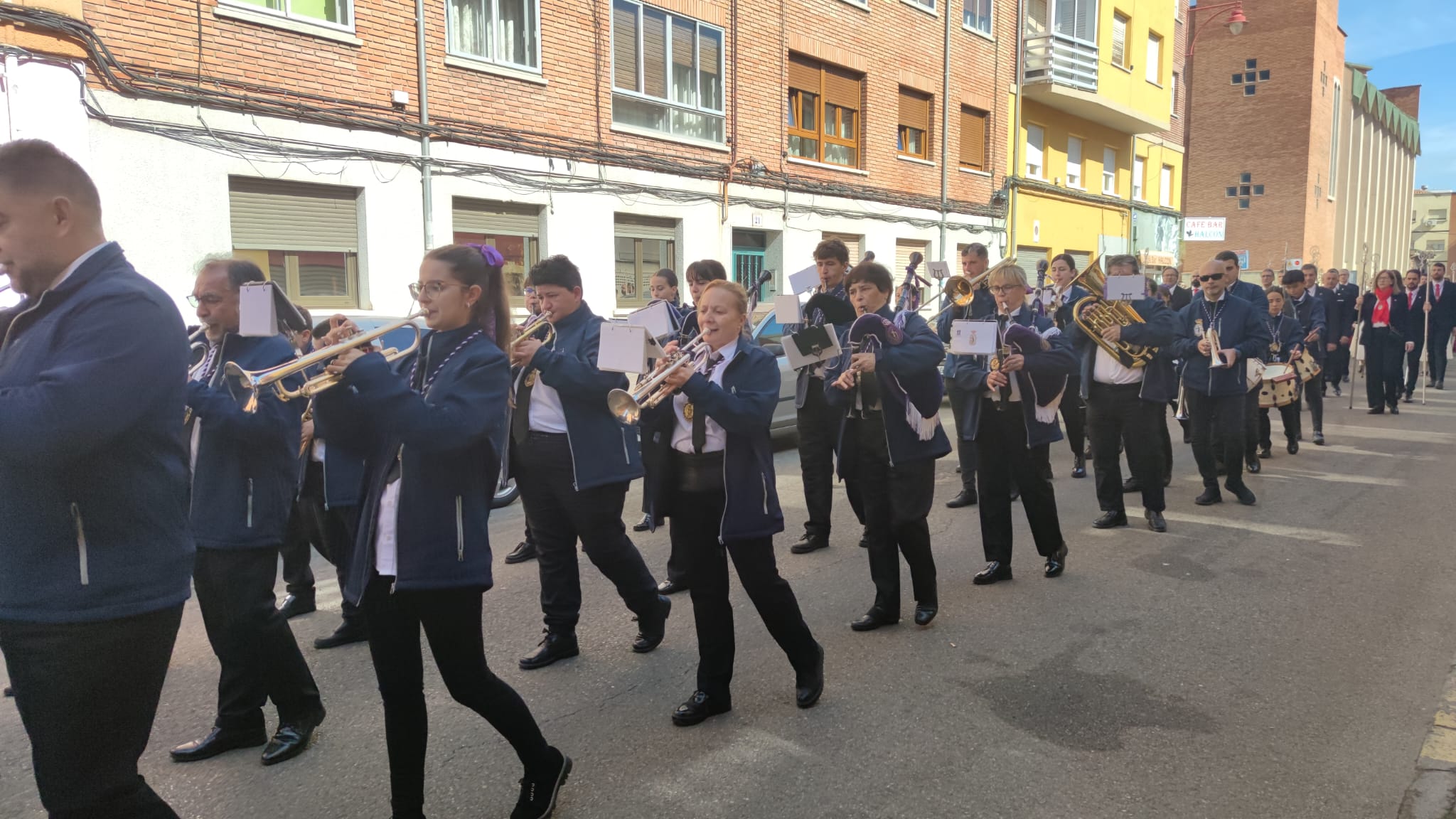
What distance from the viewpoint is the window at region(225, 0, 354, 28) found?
421 inches

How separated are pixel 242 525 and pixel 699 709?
1870 millimetres

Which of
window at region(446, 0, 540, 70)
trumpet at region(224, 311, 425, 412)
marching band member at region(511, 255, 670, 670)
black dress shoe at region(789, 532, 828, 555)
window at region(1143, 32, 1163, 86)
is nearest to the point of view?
trumpet at region(224, 311, 425, 412)

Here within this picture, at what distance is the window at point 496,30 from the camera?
1255 centimetres

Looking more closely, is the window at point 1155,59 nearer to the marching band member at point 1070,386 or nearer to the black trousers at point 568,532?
the marching band member at point 1070,386

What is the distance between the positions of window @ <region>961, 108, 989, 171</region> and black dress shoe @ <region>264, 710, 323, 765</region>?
2070 cm

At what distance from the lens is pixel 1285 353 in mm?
10234

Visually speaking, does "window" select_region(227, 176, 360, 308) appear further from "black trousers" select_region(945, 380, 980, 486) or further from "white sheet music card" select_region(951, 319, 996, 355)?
"white sheet music card" select_region(951, 319, 996, 355)

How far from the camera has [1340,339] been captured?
48.6 feet

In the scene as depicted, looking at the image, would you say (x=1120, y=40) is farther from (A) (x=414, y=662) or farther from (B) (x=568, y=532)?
(A) (x=414, y=662)

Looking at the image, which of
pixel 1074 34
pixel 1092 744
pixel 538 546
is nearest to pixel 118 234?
pixel 538 546

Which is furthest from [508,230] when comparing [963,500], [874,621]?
[874,621]

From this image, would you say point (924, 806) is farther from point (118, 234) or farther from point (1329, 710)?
point (118, 234)

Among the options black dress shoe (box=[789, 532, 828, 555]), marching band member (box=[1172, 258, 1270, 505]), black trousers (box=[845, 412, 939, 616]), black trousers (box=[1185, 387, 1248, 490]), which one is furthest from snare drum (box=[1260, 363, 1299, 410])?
black trousers (box=[845, 412, 939, 616])

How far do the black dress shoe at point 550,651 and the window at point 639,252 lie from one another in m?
10.4
